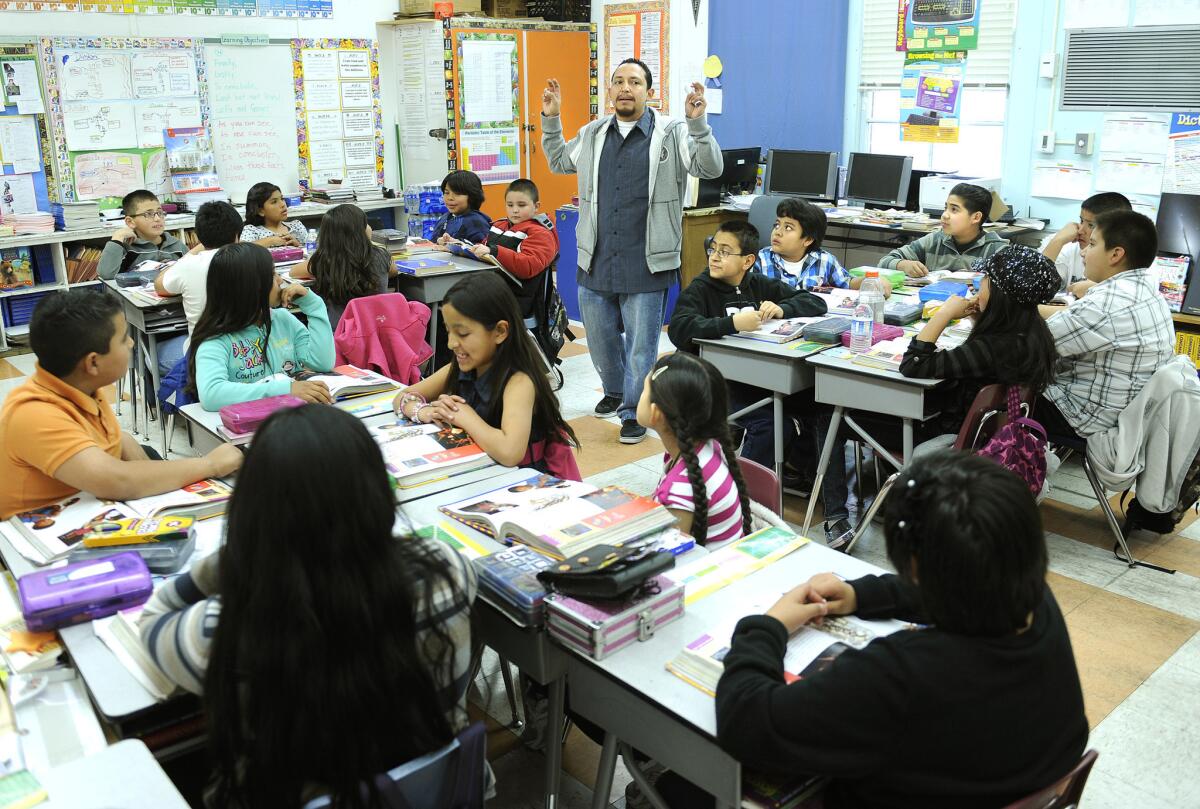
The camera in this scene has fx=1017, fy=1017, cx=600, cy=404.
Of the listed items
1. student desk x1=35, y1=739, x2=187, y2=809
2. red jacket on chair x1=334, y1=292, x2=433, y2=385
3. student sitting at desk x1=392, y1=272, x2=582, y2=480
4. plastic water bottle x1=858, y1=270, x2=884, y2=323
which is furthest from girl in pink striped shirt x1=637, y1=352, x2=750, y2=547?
red jacket on chair x1=334, y1=292, x2=433, y2=385

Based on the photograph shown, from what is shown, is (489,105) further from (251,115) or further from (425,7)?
(251,115)

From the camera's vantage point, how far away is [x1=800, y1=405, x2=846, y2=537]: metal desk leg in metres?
3.85

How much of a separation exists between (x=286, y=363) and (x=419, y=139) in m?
5.71

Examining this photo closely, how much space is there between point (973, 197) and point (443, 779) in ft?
14.5

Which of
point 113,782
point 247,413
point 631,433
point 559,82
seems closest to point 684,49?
point 559,82

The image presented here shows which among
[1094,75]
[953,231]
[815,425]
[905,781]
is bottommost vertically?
[815,425]

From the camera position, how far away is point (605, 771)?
1.97 meters

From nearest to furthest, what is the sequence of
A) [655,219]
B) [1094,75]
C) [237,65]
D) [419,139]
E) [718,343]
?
1. [718,343]
2. [655,219]
3. [1094,75]
4. [237,65]
5. [419,139]

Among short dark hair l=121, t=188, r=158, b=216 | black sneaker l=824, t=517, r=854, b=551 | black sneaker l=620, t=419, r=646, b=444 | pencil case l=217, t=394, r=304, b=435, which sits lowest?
black sneaker l=824, t=517, r=854, b=551

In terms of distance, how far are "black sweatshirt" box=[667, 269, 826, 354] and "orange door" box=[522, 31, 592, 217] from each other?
4.96m

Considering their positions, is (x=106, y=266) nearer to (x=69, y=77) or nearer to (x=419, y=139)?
(x=69, y=77)

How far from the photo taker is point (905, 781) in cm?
141

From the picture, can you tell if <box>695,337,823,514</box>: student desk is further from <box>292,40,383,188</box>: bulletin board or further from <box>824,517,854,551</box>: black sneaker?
<box>292,40,383,188</box>: bulletin board

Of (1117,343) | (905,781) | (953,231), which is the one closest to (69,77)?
(953,231)
